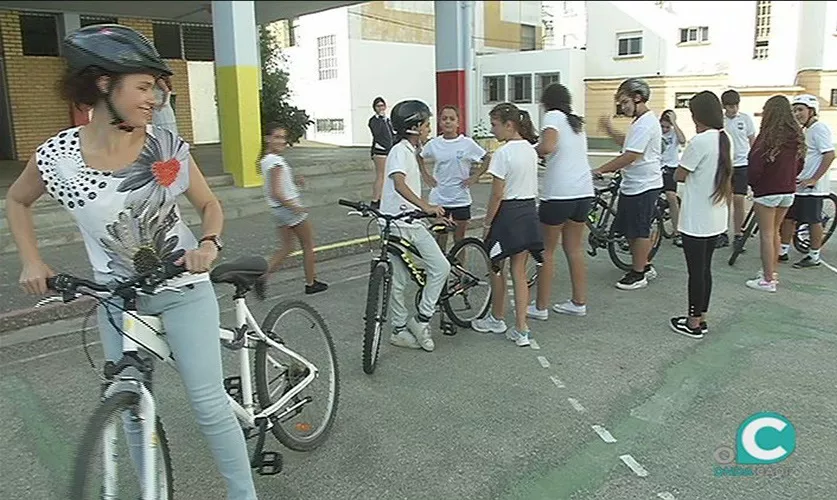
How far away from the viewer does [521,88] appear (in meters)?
30.4

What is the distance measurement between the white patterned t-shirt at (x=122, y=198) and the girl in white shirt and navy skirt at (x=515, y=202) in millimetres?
2833

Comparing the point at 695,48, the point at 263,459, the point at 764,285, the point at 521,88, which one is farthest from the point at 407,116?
the point at 521,88

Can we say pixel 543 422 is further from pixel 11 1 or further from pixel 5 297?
Result: pixel 11 1

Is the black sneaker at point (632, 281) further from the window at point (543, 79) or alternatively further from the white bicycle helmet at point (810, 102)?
the window at point (543, 79)

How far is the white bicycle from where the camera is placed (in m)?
2.29

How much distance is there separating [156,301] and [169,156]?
50cm

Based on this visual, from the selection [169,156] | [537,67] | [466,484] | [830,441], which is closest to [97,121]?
[169,156]

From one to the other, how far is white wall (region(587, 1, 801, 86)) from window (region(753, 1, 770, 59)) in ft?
0.62

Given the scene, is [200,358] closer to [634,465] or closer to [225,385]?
[225,385]

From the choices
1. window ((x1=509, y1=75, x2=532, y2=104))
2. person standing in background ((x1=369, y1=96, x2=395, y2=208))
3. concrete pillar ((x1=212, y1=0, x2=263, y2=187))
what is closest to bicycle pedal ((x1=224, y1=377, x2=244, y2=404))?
person standing in background ((x1=369, y1=96, x2=395, y2=208))

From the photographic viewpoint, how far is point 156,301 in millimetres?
2463

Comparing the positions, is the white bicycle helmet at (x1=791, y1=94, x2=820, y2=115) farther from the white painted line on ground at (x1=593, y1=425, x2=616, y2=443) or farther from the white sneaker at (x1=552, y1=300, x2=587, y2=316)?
the white painted line on ground at (x1=593, y1=425, x2=616, y2=443)

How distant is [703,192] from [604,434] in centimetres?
223

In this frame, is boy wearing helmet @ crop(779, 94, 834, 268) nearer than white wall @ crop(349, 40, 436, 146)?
Yes
